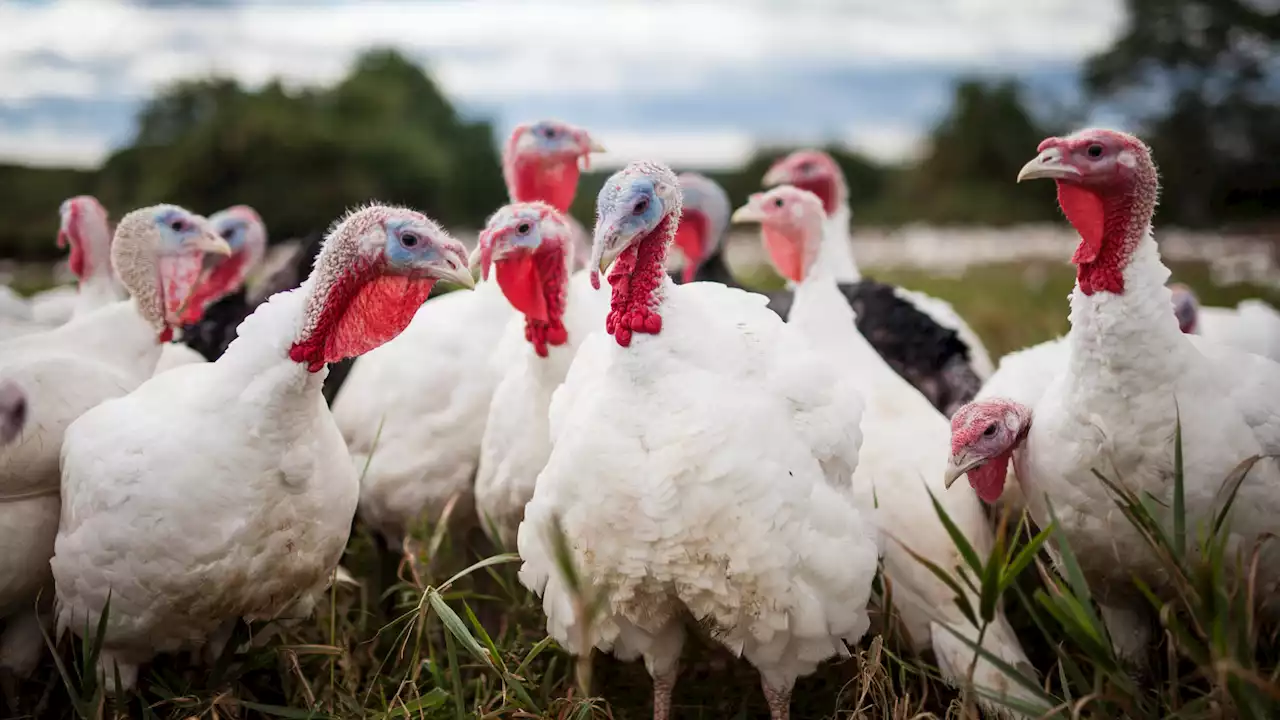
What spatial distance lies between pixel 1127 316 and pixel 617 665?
2.07 meters

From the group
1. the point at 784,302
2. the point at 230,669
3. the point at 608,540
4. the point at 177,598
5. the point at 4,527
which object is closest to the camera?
the point at 608,540

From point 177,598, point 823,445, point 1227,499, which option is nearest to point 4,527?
point 177,598

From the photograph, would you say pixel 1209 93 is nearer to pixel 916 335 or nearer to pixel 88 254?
pixel 916 335

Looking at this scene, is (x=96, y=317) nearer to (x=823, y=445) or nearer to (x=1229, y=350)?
(x=823, y=445)

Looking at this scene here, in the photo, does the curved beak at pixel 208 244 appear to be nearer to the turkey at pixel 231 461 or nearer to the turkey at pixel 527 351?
the turkey at pixel 231 461

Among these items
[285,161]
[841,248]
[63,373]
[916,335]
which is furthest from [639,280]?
[285,161]

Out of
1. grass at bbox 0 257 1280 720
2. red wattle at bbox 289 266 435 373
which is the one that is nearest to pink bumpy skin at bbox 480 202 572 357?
red wattle at bbox 289 266 435 373

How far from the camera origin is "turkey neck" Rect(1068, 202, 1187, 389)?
2.68 meters

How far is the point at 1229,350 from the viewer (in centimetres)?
297

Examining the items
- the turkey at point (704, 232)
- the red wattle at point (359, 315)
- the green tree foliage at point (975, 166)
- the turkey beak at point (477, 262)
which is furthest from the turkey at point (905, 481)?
the green tree foliage at point (975, 166)

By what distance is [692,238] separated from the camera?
205 inches

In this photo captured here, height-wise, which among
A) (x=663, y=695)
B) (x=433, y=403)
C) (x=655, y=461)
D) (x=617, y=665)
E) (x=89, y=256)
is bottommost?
(x=617, y=665)

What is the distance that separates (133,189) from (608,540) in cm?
906

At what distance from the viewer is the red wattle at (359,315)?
2.63m
